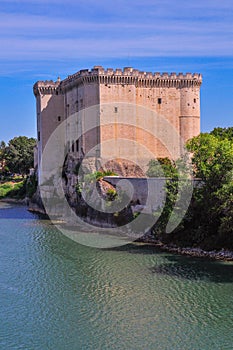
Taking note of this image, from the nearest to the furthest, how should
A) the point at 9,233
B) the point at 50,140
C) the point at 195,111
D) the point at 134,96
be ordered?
the point at 9,233 < the point at 134,96 < the point at 195,111 < the point at 50,140

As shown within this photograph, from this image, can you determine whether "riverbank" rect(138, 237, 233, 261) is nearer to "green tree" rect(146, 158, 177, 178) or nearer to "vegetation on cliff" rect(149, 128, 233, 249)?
"vegetation on cliff" rect(149, 128, 233, 249)

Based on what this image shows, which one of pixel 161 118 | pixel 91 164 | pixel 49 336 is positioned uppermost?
pixel 161 118

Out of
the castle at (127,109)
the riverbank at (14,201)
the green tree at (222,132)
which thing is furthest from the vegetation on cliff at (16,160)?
the green tree at (222,132)

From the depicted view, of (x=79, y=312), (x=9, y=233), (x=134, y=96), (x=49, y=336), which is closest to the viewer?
(x=49, y=336)

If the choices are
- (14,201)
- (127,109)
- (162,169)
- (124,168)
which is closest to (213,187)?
(162,169)

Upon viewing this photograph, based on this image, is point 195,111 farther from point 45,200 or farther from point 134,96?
point 45,200

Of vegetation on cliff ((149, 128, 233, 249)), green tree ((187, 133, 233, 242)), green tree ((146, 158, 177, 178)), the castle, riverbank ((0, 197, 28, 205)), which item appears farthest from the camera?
riverbank ((0, 197, 28, 205))

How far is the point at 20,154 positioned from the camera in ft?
175

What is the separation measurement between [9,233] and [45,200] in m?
8.49

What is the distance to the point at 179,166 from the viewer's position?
21500mm

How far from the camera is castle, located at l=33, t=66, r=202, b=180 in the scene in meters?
28.6

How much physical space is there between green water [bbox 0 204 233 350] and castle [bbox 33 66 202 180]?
933 cm

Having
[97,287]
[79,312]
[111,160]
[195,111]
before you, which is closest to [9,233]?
[111,160]

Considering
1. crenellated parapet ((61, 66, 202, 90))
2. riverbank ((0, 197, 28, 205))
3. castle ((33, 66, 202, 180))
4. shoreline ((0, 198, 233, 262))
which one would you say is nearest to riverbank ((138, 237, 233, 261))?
shoreline ((0, 198, 233, 262))
